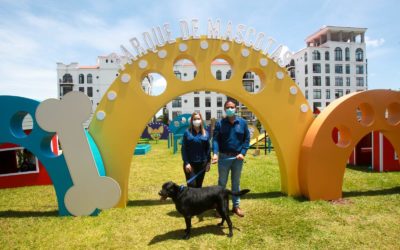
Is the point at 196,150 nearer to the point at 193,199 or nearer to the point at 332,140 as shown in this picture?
the point at 193,199

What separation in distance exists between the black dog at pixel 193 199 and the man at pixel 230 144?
73cm

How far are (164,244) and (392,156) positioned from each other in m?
8.82

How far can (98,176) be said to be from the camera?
5000mm

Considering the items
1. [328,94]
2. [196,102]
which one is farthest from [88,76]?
[328,94]

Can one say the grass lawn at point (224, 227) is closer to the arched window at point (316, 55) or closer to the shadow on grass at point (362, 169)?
the shadow on grass at point (362, 169)

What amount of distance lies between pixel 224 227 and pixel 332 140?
2955 mm

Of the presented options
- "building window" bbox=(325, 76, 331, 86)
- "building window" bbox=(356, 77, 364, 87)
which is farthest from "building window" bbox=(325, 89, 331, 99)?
"building window" bbox=(356, 77, 364, 87)

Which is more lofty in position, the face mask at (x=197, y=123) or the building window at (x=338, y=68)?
the building window at (x=338, y=68)

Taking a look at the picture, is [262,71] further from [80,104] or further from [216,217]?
[80,104]

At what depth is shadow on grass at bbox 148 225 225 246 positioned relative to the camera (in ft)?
14.3

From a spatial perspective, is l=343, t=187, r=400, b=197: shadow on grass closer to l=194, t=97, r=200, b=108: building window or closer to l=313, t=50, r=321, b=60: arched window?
l=194, t=97, r=200, b=108: building window

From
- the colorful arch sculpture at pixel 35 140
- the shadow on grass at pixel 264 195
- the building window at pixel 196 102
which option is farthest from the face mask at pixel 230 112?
the building window at pixel 196 102

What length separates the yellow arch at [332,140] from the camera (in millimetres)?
5875

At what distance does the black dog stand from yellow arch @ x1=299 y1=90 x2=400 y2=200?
2343mm
